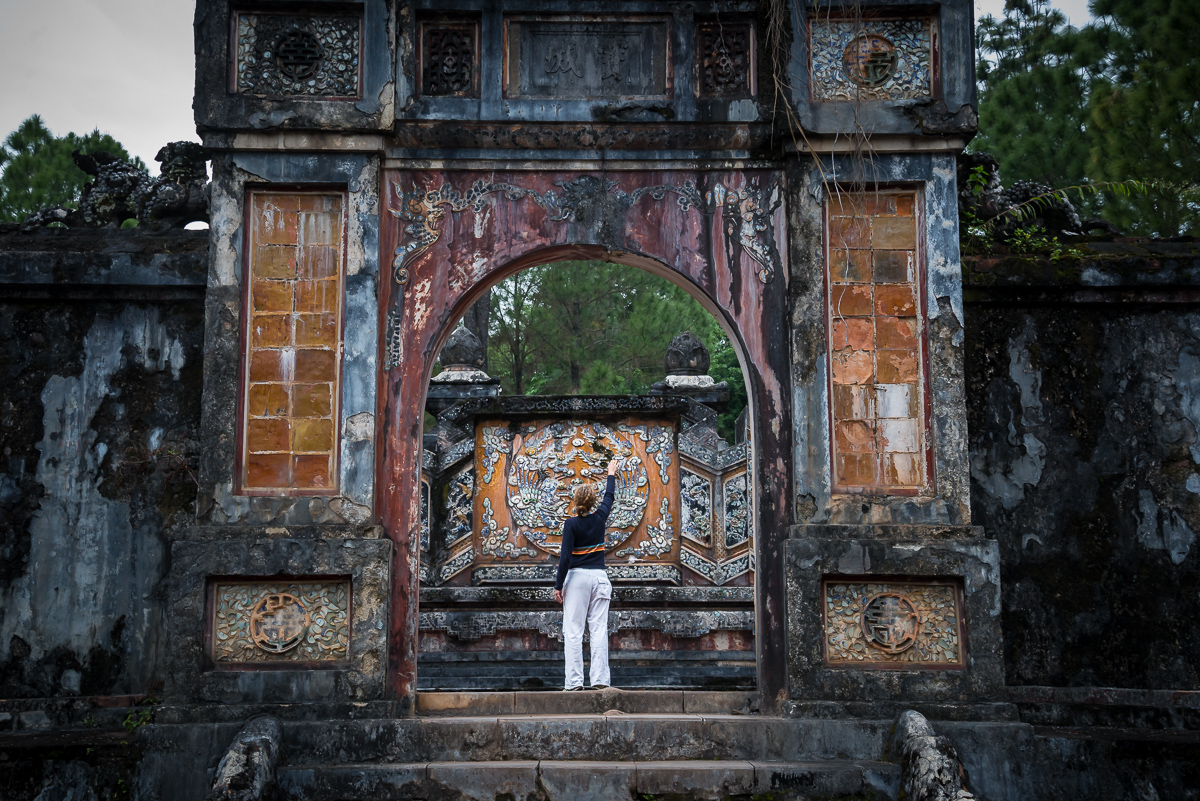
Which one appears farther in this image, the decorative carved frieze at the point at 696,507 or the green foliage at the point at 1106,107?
the green foliage at the point at 1106,107

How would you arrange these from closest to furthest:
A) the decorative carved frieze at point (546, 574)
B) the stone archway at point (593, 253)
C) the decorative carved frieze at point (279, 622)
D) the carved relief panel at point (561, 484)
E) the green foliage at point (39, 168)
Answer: the decorative carved frieze at point (279, 622) → the stone archway at point (593, 253) → the decorative carved frieze at point (546, 574) → the carved relief panel at point (561, 484) → the green foliage at point (39, 168)

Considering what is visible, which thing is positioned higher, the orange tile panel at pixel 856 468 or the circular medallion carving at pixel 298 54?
the circular medallion carving at pixel 298 54

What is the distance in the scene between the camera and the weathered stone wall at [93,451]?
664cm

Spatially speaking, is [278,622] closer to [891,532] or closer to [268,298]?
[268,298]

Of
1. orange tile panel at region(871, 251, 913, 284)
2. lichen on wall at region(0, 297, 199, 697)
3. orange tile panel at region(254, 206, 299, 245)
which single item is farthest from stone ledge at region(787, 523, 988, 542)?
lichen on wall at region(0, 297, 199, 697)

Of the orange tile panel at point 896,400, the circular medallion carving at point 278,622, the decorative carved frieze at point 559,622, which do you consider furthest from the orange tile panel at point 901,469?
the decorative carved frieze at point 559,622

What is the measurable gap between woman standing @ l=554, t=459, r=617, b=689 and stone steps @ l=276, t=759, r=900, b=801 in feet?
5.59

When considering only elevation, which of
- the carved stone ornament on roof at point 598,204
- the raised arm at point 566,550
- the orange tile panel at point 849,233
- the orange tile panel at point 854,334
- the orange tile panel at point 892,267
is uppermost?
the carved stone ornament on roof at point 598,204

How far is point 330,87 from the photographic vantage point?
650 cm

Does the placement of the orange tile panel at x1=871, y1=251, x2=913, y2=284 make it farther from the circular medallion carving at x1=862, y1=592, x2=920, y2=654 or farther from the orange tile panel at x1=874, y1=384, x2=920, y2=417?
the circular medallion carving at x1=862, y1=592, x2=920, y2=654

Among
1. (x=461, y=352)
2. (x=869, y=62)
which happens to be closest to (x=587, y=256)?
(x=869, y=62)

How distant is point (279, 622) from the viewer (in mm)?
6113

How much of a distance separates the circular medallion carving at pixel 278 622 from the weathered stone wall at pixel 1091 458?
4163mm

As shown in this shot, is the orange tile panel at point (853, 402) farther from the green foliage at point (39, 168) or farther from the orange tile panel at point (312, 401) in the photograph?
the green foliage at point (39, 168)
